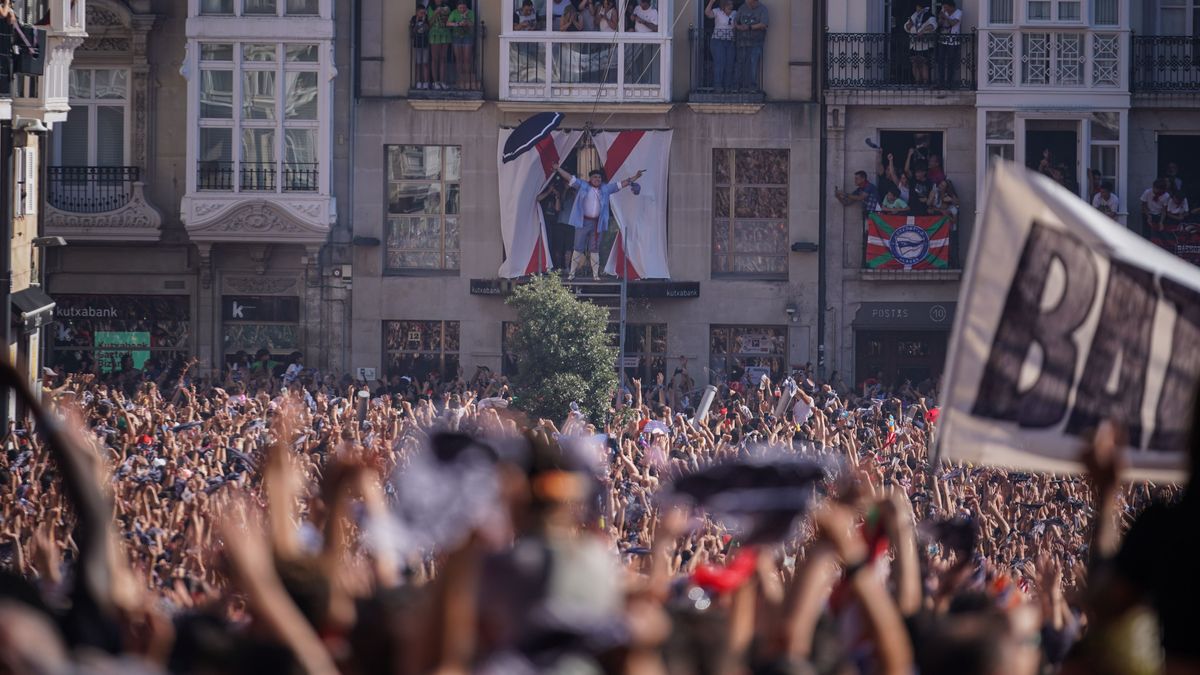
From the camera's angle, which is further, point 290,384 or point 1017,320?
point 290,384

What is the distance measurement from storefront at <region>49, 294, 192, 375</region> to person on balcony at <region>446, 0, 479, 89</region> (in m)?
6.13

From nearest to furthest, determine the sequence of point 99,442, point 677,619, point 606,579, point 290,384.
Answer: point 606,579, point 677,619, point 99,442, point 290,384

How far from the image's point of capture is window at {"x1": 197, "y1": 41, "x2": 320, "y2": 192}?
108 feet

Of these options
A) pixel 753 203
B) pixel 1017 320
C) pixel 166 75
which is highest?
pixel 166 75

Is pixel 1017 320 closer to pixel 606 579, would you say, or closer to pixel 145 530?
pixel 606 579

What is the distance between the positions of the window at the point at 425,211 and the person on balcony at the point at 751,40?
5.27 meters

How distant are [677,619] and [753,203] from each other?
93.6ft

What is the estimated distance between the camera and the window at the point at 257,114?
3284 cm

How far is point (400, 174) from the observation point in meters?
34.1

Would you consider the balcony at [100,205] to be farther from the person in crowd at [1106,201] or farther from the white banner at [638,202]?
the person in crowd at [1106,201]

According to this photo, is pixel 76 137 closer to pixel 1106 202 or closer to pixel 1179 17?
pixel 1106 202

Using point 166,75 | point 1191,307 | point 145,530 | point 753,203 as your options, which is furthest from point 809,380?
point 1191,307

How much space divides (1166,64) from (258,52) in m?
15.6

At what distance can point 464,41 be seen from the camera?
33.2m
